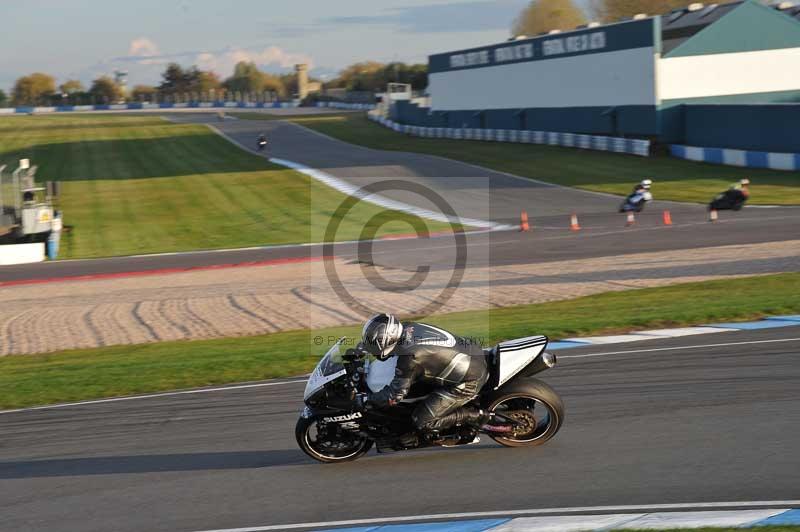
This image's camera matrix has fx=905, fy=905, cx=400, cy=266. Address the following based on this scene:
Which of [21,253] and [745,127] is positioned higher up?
[745,127]

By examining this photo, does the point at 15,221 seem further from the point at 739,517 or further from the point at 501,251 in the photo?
the point at 739,517

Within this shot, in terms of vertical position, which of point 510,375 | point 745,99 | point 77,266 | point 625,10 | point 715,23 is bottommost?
point 77,266

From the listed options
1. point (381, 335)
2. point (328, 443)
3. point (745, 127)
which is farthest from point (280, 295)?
point (745, 127)

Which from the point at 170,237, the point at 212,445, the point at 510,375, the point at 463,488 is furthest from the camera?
the point at 170,237

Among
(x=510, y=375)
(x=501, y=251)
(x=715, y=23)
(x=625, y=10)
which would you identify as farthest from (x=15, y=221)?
(x=625, y=10)

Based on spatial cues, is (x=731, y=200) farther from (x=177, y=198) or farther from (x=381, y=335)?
(x=177, y=198)

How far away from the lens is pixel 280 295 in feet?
72.7

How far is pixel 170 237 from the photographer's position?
38.4 metres

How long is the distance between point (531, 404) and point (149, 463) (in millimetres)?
4053

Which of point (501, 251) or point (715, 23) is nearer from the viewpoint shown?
point (501, 251)

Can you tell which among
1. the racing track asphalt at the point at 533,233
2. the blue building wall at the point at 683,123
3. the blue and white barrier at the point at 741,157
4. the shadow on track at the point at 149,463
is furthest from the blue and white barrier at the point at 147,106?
the shadow on track at the point at 149,463

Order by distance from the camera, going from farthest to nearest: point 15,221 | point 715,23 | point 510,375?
point 715,23
point 15,221
point 510,375

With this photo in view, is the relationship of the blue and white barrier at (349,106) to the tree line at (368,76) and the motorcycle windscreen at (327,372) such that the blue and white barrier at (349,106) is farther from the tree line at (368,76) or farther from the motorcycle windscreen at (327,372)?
the motorcycle windscreen at (327,372)

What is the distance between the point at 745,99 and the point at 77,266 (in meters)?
41.4
